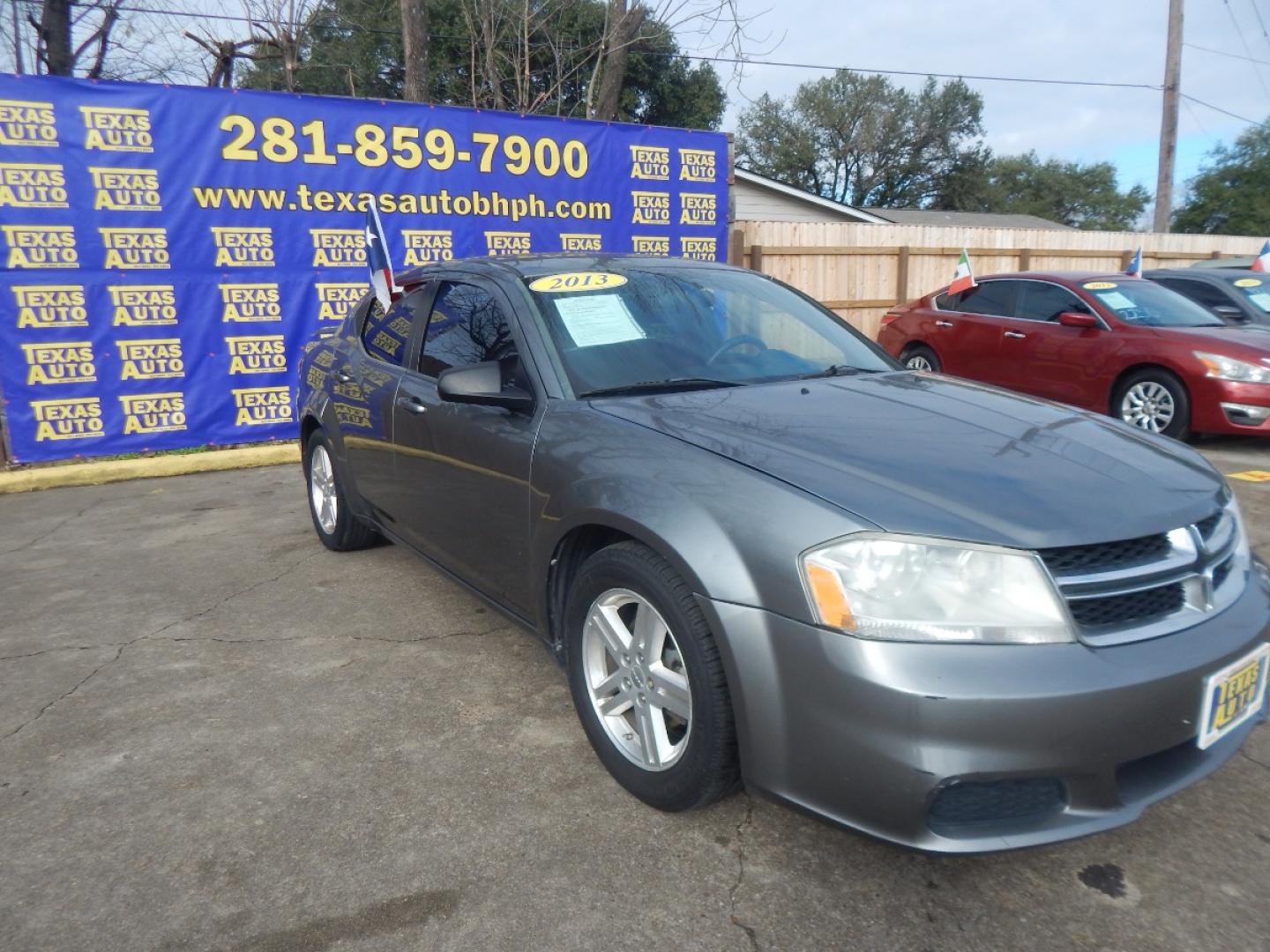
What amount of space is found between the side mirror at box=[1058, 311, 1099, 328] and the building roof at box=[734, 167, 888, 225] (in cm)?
1313

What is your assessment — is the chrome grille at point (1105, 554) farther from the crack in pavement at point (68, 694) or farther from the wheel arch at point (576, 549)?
the crack in pavement at point (68, 694)

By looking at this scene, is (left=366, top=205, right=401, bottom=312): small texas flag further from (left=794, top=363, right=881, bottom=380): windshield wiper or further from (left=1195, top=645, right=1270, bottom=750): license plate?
(left=1195, top=645, right=1270, bottom=750): license plate

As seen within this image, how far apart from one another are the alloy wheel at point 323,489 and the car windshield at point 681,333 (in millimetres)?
2145

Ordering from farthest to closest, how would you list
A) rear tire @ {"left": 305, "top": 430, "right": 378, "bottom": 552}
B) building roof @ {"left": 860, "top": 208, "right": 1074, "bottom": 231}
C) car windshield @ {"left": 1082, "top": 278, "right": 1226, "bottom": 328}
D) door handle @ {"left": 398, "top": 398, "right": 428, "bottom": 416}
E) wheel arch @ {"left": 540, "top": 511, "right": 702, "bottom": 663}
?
building roof @ {"left": 860, "top": 208, "right": 1074, "bottom": 231} → car windshield @ {"left": 1082, "top": 278, "right": 1226, "bottom": 328} → rear tire @ {"left": 305, "top": 430, "right": 378, "bottom": 552} → door handle @ {"left": 398, "top": 398, "right": 428, "bottom": 416} → wheel arch @ {"left": 540, "top": 511, "right": 702, "bottom": 663}

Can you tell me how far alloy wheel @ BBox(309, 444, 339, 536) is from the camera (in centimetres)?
495

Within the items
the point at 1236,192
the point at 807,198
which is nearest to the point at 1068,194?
the point at 1236,192

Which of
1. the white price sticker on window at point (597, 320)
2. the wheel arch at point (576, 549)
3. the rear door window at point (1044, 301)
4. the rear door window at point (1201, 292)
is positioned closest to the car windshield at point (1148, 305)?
the rear door window at point (1044, 301)

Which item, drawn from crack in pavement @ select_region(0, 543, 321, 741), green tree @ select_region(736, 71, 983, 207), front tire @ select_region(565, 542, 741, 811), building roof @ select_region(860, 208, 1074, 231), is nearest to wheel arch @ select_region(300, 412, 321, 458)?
crack in pavement @ select_region(0, 543, 321, 741)

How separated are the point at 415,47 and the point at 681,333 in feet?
34.5

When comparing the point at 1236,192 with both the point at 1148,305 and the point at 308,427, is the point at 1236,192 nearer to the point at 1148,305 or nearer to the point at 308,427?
the point at 1148,305

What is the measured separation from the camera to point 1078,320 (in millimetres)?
8000

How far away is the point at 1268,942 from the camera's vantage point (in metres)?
2.01

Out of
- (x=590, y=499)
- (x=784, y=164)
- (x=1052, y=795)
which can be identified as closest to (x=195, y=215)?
(x=590, y=499)

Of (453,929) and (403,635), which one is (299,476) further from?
(453,929)
